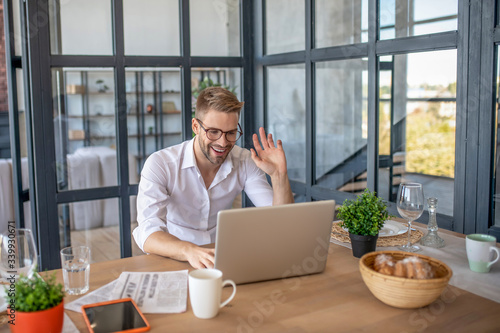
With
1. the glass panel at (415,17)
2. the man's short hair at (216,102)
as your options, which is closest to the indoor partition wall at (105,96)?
the man's short hair at (216,102)

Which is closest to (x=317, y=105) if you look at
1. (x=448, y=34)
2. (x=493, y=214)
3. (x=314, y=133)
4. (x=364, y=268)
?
(x=314, y=133)

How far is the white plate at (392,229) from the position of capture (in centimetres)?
175

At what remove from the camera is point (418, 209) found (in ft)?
5.25

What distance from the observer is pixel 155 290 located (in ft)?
4.19

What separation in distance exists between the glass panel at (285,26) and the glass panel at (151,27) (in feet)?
1.87

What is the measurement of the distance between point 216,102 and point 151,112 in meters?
1.04

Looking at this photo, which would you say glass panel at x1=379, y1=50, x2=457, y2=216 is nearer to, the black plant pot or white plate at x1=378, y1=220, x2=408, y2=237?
white plate at x1=378, y1=220, x2=408, y2=237

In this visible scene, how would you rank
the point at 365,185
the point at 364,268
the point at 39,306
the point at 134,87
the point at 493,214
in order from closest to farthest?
the point at 39,306, the point at 364,268, the point at 493,214, the point at 365,185, the point at 134,87

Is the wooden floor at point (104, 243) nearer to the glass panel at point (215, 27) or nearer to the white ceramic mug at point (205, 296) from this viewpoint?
the glass panel at point (215, 27)

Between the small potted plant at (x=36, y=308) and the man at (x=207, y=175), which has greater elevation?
the man at (x=207, y=175)

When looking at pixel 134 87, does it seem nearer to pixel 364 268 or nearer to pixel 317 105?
pixel 317 105

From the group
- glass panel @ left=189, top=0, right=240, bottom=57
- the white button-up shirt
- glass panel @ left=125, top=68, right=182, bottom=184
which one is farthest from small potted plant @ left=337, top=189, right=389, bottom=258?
glass panel @ left=189, top=0, right=240, bottom=57

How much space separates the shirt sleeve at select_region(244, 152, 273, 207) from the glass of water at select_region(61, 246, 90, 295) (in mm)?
1017

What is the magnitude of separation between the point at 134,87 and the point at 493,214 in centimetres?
196
